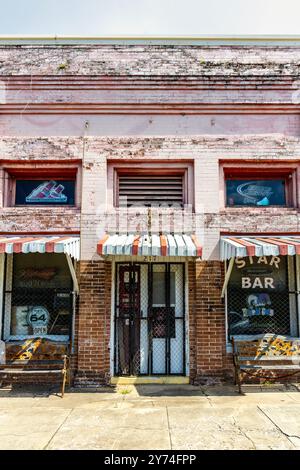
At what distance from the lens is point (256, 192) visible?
8.38 metres

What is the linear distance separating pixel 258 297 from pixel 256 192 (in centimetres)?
217

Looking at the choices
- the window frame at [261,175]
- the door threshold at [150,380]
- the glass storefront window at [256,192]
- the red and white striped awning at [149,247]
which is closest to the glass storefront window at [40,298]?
the door threshold at [150,380]

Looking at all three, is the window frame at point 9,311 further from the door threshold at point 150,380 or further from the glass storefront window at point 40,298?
the door threshold at point 150,380

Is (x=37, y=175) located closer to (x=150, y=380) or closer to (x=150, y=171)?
(x=150, y=171)

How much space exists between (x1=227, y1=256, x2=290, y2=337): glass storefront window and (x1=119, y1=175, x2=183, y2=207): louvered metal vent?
1872 mm

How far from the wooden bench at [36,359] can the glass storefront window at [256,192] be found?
4.53m

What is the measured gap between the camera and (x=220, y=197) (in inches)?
323

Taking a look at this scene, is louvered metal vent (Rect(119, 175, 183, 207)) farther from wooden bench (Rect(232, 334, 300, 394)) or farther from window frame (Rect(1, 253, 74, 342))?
wooden bench (Rect(232, 334, 300, 394))

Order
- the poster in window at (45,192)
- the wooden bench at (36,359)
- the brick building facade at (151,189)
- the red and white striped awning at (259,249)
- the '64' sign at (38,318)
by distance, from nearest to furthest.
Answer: the red and white striped awning at (259,249) → the wooden bench at (36,359) → the brick building facade at (151,189) → the '64' sign at (38,318) → the poster in window at (45,192)

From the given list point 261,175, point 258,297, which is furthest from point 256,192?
point 258,297

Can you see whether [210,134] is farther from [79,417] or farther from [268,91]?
[79,417]

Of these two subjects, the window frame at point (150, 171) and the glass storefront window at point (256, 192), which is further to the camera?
the glass storefront window at point (256, 192)

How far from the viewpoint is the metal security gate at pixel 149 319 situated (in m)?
7.82

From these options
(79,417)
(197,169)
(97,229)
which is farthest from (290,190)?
(79,417)
